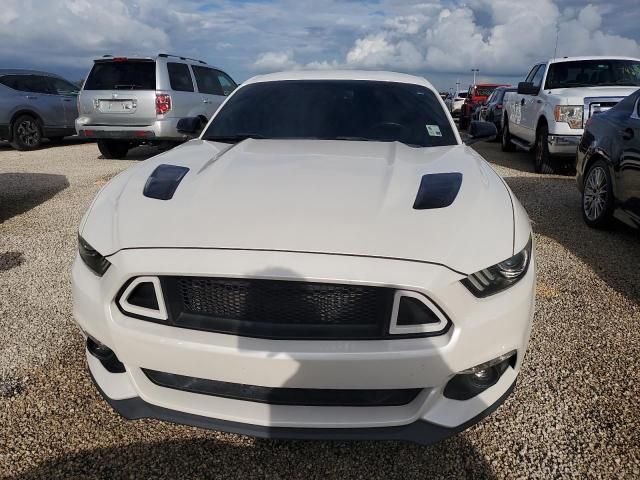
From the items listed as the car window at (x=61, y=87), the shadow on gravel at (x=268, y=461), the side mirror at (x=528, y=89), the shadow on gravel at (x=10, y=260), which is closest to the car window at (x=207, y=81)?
the car window at (x=61, y=87)

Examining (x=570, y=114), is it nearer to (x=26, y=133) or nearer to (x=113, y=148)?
(x=113, y=148)

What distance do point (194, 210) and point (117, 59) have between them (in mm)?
8935

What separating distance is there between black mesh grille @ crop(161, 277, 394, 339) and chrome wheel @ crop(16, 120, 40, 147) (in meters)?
12.1

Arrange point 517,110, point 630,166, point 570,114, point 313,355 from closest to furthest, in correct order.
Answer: point 313,355 → point 630,166 → point 570,114 → point 517,110

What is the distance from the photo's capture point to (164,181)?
2428mm

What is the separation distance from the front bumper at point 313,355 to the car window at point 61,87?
41.6 feet

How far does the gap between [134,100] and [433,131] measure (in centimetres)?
764

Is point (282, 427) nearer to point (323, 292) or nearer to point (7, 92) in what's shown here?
point (323, 292)

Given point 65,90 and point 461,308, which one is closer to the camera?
point 461,308

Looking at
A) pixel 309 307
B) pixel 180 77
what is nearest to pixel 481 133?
pixel 309 307

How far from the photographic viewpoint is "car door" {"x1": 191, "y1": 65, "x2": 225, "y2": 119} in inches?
427

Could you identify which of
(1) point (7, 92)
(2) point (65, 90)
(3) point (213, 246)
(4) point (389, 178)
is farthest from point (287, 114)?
(2) point (65, 90)

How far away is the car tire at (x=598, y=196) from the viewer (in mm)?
5154

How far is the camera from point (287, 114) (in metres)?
3.46
